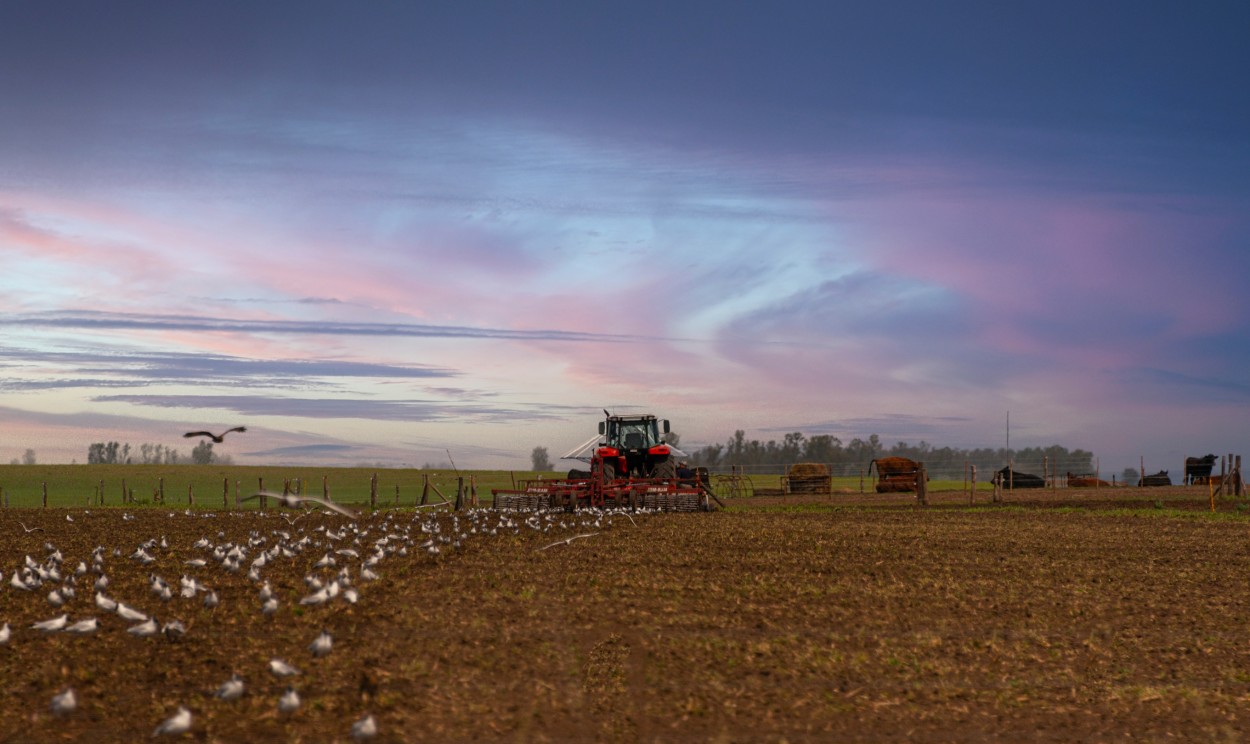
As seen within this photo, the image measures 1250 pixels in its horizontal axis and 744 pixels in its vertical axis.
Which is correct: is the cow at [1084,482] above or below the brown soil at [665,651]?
above

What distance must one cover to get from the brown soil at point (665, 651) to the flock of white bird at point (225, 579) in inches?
6.6

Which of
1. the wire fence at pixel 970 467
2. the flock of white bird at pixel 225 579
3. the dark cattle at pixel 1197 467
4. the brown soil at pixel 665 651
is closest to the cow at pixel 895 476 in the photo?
the wire fence at pixel 970 467

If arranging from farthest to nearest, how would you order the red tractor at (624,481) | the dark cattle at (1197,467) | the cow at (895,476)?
1. the dark cattle at (1197,467)
2. the cow at (895,476)
3. the red tractor at (624,481)

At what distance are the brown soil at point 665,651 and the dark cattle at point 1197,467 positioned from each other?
47.9 meters

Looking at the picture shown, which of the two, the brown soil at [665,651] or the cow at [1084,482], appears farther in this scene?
the cow at [1084,482]

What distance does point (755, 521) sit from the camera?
31516mm

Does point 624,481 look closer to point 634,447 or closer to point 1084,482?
point 634,447

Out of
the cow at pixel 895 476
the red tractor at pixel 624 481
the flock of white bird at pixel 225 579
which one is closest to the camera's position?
the flock of white bird at pixel 225 579

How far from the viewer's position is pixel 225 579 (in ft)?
53.8

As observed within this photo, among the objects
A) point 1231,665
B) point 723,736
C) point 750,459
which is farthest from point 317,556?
point 750,459

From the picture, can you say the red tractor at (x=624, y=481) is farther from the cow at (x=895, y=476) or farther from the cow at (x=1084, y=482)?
the cow at (x=1084, y=482)

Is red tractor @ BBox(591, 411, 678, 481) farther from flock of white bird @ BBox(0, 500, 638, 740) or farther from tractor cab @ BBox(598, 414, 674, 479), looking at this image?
flock of white bird @ BBox(0, 500, 638, 740)

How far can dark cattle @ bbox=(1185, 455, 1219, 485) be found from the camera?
62.2m

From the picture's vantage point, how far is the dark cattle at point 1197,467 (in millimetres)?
62250
